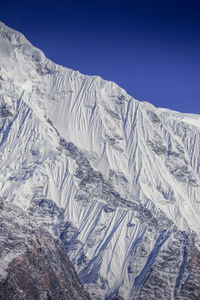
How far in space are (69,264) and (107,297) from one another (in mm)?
14299

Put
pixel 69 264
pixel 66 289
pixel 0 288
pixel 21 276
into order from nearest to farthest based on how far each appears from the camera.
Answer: pixel 0 288 → pixel 21 276 → pixel 66 289 → pixel 69 264

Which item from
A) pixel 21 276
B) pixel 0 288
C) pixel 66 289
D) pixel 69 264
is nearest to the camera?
pixel 0 288

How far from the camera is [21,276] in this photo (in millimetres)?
163375

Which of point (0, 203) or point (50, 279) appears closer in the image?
A: point (50, 279)

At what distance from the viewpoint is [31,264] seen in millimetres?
170125

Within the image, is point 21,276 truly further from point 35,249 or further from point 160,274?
point 160,274

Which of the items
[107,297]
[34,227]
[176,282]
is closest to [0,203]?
[34,227]

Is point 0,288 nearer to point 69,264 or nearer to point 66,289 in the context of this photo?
point 66,289

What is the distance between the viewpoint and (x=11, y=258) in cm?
16688

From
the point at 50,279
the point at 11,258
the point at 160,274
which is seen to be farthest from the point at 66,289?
the point at 160,274

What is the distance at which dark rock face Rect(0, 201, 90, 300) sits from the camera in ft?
526

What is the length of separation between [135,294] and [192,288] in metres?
14.6

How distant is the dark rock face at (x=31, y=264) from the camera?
526 ft

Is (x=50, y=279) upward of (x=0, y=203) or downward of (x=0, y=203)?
downward
